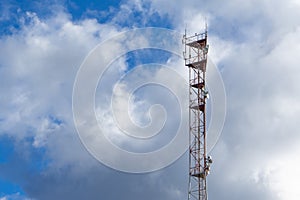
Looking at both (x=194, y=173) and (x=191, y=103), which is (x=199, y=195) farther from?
(x=191, y=103)

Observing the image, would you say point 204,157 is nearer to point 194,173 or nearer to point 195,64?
point 194,173

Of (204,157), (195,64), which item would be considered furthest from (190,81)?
(204,157)

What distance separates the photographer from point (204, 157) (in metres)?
146

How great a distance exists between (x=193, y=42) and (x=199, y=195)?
32498mm

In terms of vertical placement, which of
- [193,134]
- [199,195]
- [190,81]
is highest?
[190,81]

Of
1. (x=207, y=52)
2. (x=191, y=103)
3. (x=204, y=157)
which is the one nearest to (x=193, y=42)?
(x=207, y=52)

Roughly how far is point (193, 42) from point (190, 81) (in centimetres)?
834

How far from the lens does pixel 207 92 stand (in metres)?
148

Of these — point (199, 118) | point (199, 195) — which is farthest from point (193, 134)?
point (199, 195)

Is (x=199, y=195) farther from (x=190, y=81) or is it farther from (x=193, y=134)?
(x=190, y=81)

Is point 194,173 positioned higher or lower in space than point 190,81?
lower

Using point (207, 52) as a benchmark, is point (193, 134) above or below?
below

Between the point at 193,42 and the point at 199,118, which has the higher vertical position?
the point at 193,42

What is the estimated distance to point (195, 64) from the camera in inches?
5861
